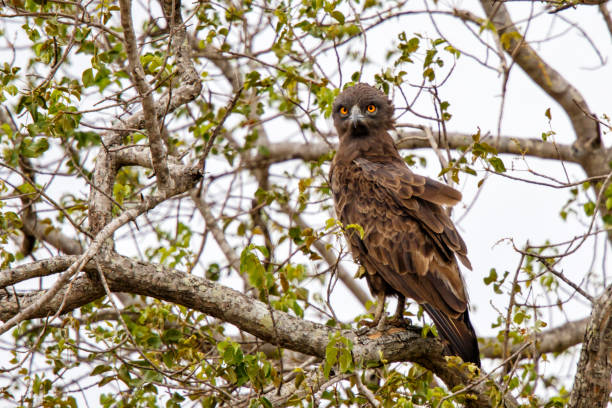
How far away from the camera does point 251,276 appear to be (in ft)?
12.8

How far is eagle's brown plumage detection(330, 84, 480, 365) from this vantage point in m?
5.11

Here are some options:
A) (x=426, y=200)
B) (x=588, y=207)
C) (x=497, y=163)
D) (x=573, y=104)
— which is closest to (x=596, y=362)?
(x=497, y=163)

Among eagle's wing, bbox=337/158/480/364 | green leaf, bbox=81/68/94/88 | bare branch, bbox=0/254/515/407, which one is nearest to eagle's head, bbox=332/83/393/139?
eagle's wing, bbox=337/158/480/364

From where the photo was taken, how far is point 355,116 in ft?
20.3

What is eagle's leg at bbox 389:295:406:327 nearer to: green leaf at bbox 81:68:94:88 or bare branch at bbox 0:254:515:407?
bare branch at bbox 0:254:515:407

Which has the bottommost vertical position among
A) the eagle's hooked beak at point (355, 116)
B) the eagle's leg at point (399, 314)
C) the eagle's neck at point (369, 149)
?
the eagle's leg at point (399, 314)

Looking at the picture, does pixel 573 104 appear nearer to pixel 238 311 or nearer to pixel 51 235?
pixel 238 311

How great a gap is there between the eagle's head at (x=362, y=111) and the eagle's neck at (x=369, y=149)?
0.05 meters

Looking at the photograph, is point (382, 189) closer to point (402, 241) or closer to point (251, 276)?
point (402, 241)

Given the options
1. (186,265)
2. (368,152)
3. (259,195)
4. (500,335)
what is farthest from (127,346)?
(500,335)

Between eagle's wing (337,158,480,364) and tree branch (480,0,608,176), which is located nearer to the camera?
eagle's wing (337,158,480,364)

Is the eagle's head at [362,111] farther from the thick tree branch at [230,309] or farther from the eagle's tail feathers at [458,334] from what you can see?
the thick tree branch at [230,309]

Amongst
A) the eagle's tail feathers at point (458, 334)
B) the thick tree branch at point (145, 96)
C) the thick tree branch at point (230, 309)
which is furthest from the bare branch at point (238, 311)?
the thick tree branch at point (145, 96)

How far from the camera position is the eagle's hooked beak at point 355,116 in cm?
615
